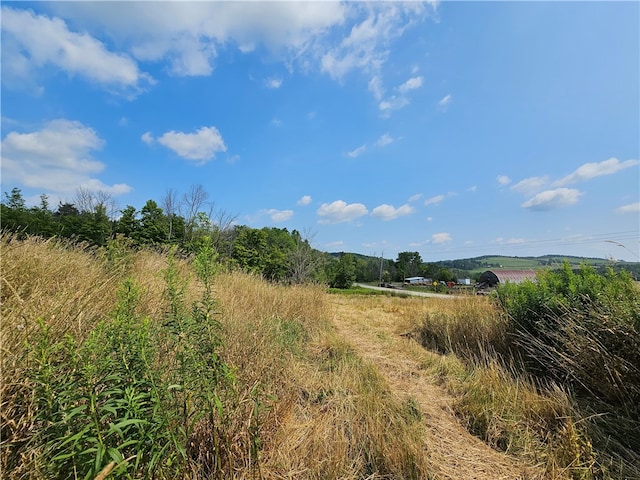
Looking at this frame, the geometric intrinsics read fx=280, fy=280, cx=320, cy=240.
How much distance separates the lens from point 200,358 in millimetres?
1694

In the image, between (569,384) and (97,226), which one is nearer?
(569,384)

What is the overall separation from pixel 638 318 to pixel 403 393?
8.58 ft

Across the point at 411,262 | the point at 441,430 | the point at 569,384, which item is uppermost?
the point at 411,262

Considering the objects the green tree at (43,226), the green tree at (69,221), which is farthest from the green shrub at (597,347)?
the green tree at (69,221)

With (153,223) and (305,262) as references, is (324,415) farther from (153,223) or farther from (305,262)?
(153,223)

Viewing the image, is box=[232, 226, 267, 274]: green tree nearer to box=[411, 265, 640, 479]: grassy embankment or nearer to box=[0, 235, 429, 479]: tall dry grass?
box=[0, 235, 429, 479]: tall dry grass

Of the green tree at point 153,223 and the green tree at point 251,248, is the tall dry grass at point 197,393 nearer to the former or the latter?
the green tree at point 251,248

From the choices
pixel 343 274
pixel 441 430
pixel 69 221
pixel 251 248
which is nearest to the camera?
pixel 441 430

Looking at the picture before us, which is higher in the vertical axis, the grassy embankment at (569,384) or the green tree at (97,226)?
the green tree at (97,226)

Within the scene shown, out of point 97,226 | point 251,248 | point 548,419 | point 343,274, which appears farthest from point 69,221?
point 343,274

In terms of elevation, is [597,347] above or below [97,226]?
below

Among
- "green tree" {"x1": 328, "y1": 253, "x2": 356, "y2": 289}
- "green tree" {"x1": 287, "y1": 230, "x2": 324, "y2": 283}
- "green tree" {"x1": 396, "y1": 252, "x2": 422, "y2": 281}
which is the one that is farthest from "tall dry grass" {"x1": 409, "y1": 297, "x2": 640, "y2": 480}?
"green tree" {"x1": 396, "y1": 252, "x2": 422, "y2": 281}

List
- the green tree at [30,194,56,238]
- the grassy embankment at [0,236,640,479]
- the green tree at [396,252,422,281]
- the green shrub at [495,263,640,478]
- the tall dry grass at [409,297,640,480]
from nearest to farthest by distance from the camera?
the grassy embankment at [0,236,640,479] < the tall dry grass at [409,297,640,480] < the green shrub at [495,263,640,478] < the green tree at [30,194,56,238] < the green tree at [396,252,422,281]

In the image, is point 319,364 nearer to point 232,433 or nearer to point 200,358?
point 232,433
